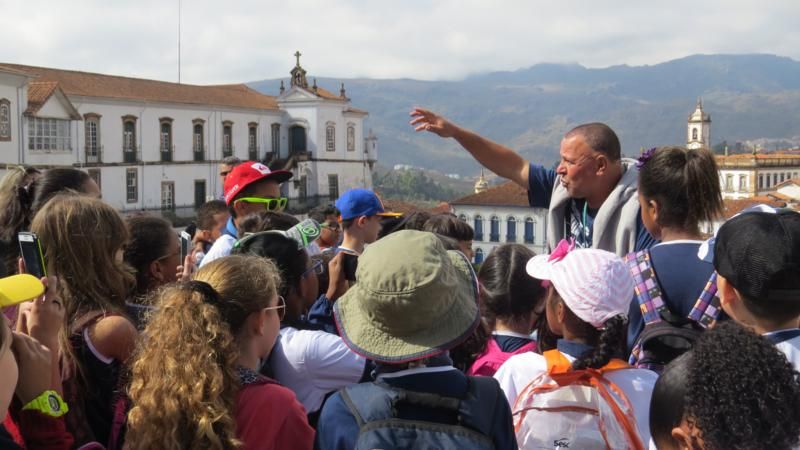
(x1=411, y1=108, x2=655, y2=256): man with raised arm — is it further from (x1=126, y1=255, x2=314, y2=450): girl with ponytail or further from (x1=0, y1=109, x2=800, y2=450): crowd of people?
(x1=126, y1=255, x2=314, y2=450): girl with ponytail

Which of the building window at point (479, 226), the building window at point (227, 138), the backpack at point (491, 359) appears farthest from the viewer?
the building window at point (479, 226)

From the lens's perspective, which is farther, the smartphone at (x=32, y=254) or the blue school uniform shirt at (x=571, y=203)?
the blue school uniform shirt at (x=571, y=203)

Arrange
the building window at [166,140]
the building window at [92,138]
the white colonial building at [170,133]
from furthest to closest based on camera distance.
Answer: the building window at [166,140] → the building window at [92,138] → the white colonial building at [170,133]

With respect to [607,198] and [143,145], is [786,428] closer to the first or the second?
[607,198]

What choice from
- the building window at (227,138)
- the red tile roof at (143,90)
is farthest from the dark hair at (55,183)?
the building window at (227,138)

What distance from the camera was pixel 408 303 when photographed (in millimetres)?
2242

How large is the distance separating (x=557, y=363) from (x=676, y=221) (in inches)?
40.5

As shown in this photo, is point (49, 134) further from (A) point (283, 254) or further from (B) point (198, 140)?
(A) point (283, 254)

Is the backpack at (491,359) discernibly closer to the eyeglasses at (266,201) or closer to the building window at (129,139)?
the eyeglasses at (266,201)

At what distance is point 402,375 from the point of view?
227 centimetres

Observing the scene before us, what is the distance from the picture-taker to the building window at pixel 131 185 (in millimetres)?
43753

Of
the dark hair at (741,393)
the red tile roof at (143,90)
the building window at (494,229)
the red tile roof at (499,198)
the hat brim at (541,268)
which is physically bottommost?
the building window at (494,229)

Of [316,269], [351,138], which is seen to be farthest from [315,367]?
[351,138]

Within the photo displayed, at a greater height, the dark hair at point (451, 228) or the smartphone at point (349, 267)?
the dark hair at point (451, 228)
